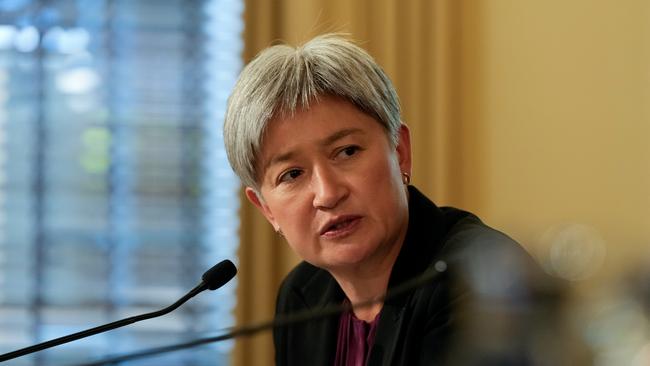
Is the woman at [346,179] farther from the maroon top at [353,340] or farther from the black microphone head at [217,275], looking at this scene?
the black microphone head at [217,275]

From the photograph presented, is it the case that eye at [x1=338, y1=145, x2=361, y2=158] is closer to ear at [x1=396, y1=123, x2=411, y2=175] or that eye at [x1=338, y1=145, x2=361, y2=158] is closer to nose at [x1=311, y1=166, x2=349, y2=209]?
nose at [x1=311, y1=166, x2=349, y2=209]

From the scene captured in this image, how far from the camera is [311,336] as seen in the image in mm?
1885

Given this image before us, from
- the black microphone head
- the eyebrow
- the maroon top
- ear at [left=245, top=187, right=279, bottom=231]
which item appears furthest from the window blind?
the black microphone head

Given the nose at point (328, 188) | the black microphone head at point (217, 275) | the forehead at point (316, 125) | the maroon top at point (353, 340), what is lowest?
the maroon top at point (353, 340)

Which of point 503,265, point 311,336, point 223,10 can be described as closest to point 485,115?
point 223,10

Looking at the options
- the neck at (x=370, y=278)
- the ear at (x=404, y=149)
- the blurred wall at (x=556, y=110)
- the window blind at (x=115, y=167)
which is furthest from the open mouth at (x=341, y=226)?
the window blind at (x=115, y=167)

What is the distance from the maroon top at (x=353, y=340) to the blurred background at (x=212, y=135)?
98 cm

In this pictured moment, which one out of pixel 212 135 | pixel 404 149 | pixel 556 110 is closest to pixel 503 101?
pixel 556 110

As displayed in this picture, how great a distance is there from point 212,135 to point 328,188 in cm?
163

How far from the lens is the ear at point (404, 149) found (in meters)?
1.81

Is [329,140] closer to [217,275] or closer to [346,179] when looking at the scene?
[346,179]

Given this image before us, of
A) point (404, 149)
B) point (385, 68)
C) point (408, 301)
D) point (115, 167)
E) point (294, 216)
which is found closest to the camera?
point (408, 301)

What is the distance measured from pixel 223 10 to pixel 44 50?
25.8 inches

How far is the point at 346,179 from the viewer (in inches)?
65.3
